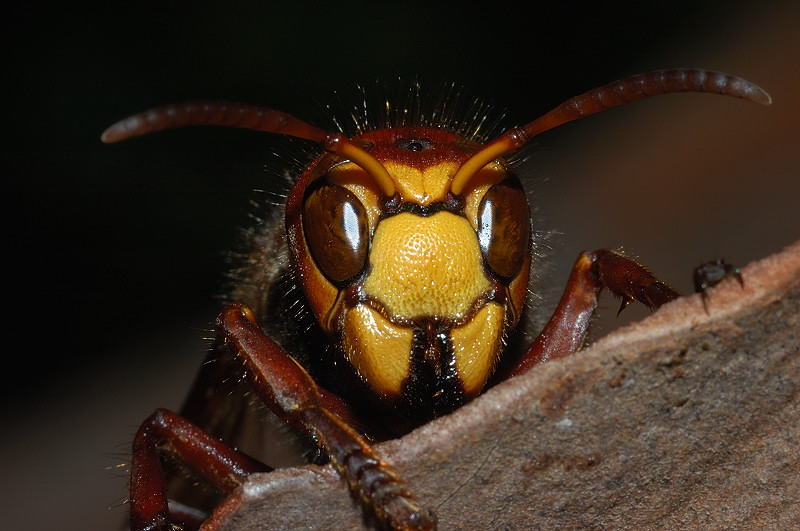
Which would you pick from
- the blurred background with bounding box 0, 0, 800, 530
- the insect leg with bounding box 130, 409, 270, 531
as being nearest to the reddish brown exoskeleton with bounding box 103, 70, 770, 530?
the insect leg with bounding box 130, 409, 270, 531

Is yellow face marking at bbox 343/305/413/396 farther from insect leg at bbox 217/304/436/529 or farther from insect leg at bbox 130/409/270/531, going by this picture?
insect leg at bbox 130/409/270/531

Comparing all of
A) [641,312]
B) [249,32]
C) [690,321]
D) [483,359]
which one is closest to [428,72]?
[249,32]

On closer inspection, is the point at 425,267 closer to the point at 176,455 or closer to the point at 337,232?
the point at 337,232

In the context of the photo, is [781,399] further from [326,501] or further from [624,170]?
[624,170]

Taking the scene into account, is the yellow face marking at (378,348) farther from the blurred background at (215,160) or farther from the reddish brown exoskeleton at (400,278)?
the blurred background at (215,160)

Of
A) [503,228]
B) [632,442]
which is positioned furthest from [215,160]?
[632,442]
